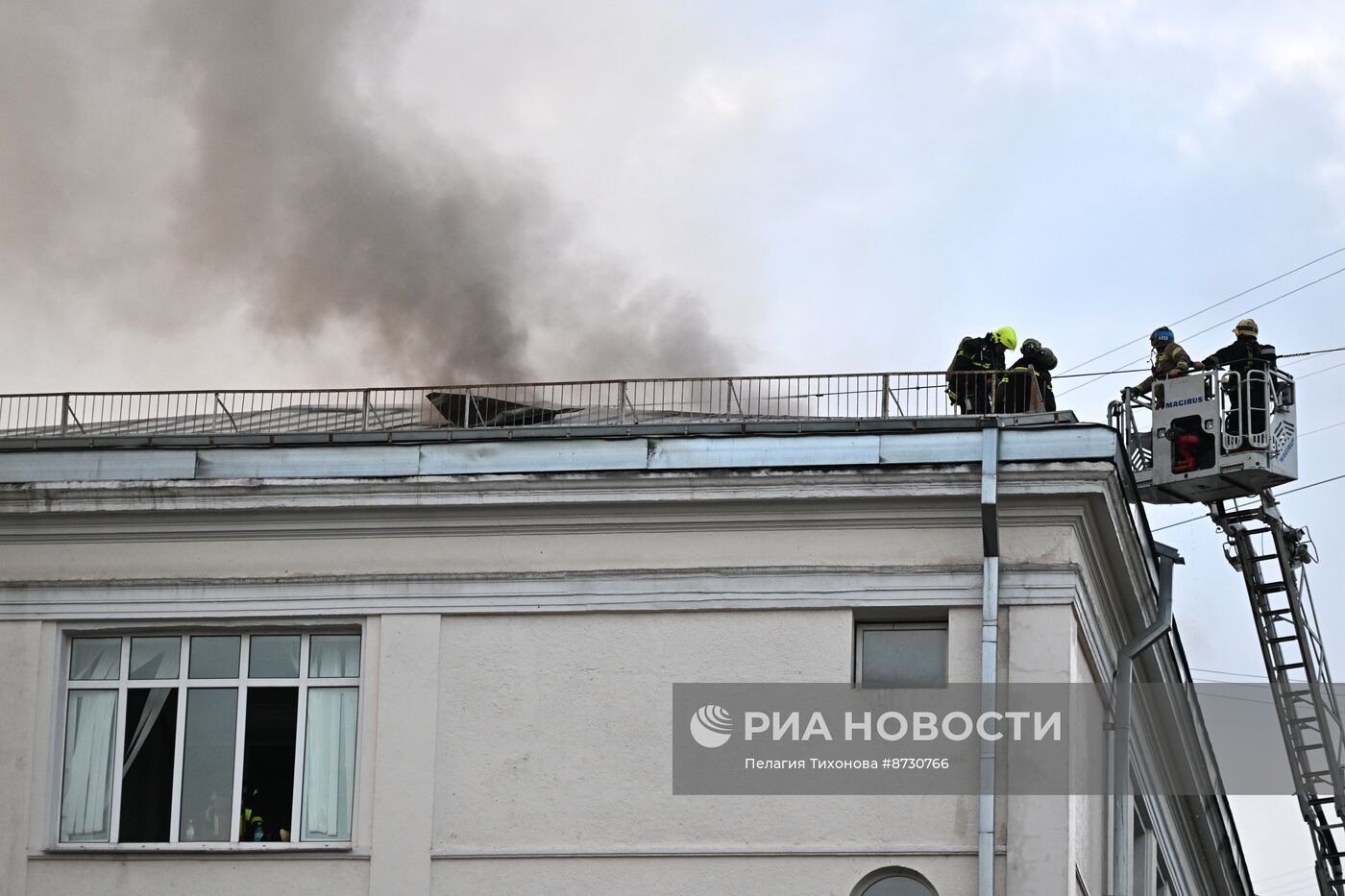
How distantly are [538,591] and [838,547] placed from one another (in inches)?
98.5

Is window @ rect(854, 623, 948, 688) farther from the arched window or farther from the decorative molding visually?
the arched window

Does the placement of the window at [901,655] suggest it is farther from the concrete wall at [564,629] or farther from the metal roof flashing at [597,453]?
the metal roof flashing at [597,453]

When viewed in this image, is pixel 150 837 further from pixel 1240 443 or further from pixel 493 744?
pixel 1240 443

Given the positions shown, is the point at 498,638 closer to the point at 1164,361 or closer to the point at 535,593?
the point at 535,593

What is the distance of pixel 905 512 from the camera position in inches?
666

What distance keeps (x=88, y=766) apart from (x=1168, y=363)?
37.8 ft

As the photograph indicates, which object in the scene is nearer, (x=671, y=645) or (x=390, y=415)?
(x=671, y=645)

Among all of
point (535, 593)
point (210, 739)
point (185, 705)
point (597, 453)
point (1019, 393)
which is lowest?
point (210, 739)

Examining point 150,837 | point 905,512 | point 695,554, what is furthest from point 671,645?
point 150,837

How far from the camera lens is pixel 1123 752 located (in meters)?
17.6

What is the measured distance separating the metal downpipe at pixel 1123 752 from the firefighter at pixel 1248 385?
3.91 metres

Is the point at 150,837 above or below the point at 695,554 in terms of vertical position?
below

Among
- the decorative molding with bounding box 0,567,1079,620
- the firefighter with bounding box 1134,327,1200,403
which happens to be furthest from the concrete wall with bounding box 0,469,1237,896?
the firefighter with bounding box 1134,327,1200,403
